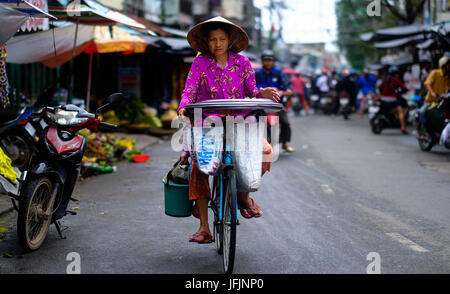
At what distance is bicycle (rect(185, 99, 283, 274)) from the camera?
166 inches

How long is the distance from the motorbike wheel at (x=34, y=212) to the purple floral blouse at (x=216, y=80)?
1471 millimetres

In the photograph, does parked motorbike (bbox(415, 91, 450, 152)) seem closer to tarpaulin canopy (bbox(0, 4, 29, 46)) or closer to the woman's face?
the woman's face

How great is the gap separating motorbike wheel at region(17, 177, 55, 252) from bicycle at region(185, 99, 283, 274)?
57.5 inches

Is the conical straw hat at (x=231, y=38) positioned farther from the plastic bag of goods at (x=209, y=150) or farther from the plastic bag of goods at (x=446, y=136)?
the plastic bag of goods at (x=446, y=136)

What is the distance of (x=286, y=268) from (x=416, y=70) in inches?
676

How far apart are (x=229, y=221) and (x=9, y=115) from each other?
4.38 m

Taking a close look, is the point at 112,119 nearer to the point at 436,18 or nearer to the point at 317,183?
the point at 317,183

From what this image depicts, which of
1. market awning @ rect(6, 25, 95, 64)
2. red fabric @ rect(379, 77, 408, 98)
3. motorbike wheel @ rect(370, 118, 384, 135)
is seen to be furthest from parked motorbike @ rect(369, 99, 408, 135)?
market awning @ rect(6, 25, 95, 64)

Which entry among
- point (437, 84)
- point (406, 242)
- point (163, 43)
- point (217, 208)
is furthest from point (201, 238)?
point (163, 43)

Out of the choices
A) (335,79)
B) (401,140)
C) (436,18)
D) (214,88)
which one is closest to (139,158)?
(214,88)

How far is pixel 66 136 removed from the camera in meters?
5.36

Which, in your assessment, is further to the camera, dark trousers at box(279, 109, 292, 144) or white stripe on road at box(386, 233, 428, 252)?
dark trousers at box(279, 109, 292, 144)

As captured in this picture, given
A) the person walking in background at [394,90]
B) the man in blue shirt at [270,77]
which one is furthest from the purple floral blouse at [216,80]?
the person walking in background at [394,90]
